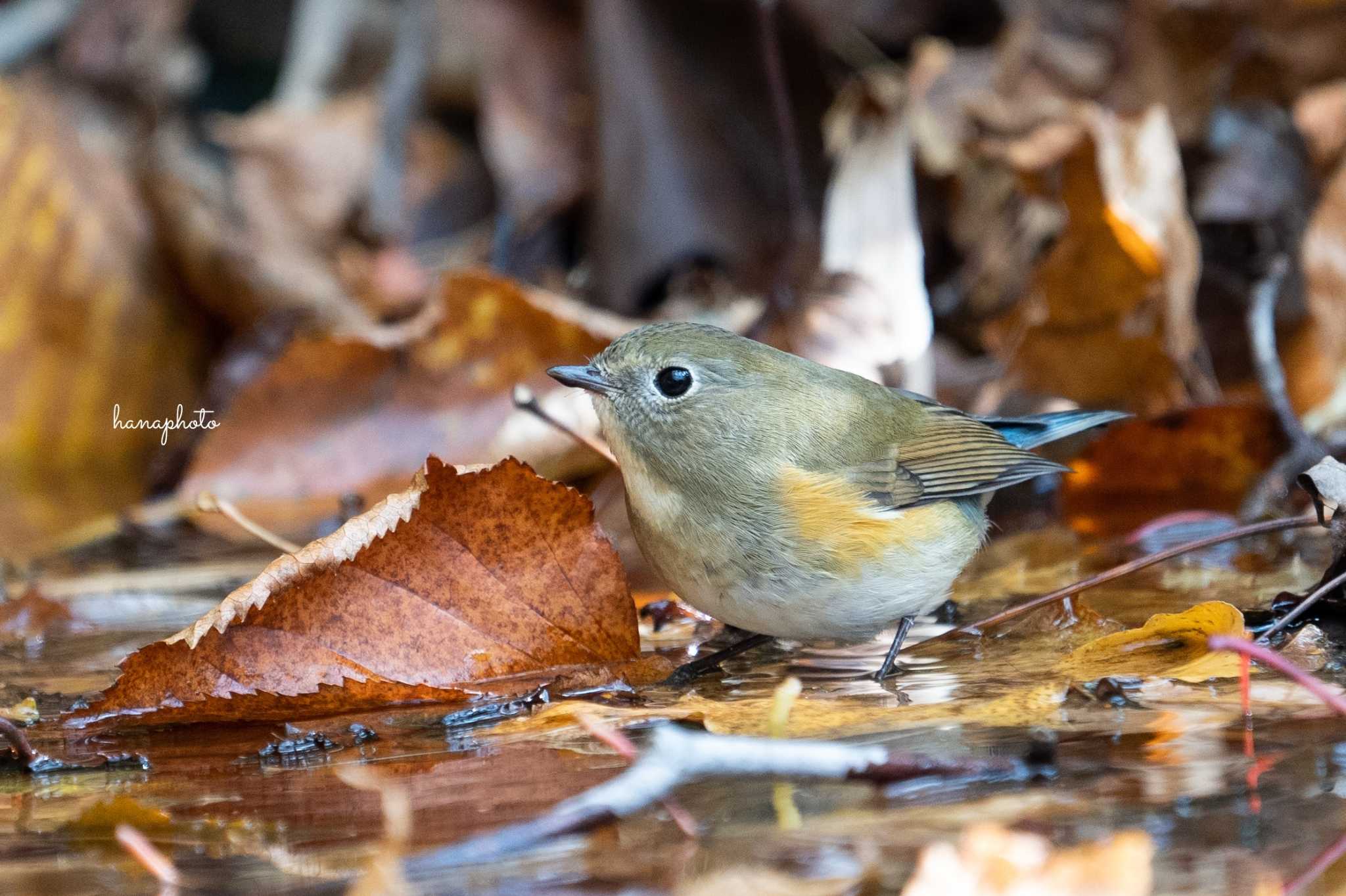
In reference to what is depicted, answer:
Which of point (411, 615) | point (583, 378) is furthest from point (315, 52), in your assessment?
point (411, 615)

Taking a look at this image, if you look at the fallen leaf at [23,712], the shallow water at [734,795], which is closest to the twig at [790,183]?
the shallow water at [734,795]

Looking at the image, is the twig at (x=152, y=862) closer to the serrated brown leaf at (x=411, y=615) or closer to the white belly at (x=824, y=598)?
the serrated brown leaf at (x=411, y=615)

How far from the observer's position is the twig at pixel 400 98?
23.4 ft

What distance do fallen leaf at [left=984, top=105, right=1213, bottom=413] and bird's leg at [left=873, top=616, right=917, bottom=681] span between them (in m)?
1.91

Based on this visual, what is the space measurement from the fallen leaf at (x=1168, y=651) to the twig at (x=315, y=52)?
636 centimetres

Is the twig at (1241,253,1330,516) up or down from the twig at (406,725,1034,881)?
up

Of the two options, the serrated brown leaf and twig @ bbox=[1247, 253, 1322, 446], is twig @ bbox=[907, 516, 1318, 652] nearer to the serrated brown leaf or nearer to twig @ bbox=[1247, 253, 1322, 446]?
the serrated brown leaf

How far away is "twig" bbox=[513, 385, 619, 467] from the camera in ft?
10.8

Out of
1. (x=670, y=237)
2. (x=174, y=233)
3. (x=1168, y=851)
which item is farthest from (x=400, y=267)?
(x=1168, y=851)

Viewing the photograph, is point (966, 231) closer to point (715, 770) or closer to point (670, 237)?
point (670, 237)

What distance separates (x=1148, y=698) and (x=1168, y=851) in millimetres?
673

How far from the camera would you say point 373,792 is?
2.08 meters

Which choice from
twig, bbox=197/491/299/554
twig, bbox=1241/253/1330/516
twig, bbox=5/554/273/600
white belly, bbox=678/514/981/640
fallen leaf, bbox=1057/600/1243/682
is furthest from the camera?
twig, bbox=1241/253/1330/516

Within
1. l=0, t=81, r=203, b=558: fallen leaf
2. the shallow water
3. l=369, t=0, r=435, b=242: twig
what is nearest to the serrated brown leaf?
the shallow water
